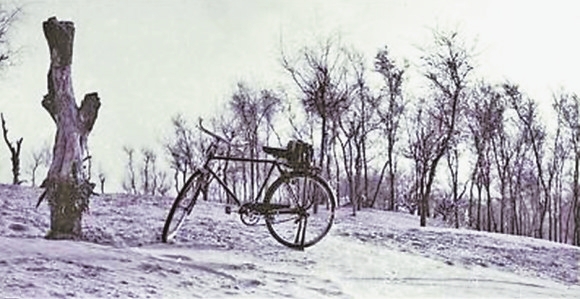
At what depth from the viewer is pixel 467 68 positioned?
21516 millimetres

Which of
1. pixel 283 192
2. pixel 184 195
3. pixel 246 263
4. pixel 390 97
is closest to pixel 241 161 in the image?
pixel 283 192

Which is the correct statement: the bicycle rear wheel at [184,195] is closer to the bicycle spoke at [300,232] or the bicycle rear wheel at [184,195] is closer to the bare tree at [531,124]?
the bicycle spoke at [300,232]

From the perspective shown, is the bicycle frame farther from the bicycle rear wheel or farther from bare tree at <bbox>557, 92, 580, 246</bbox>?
bare tree at <bbox>557, 92, 580, 246</bbox>

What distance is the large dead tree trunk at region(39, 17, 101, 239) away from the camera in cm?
765

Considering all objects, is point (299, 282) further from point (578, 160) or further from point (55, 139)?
point (578, 160)

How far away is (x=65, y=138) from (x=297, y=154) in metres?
2.52

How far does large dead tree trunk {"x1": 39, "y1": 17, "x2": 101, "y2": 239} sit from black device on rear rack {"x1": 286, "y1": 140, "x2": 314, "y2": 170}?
219 cm

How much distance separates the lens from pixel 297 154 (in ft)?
26.7

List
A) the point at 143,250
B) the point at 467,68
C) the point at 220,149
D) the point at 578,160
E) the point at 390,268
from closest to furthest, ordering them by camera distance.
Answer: the point at 143,250 → the point at 390,268 → the point at 220,149 → the point at 467,68 → the point at 578,160

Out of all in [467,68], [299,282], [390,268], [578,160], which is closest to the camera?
[299,282]

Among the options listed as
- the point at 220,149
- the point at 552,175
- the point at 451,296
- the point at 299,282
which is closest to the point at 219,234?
the point at 220,149

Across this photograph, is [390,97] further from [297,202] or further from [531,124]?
[297,202]

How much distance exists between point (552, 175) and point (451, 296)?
33.4m

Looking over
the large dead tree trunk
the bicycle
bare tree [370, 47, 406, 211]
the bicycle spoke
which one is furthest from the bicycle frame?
bare tree [370, 47, 406, 211]
